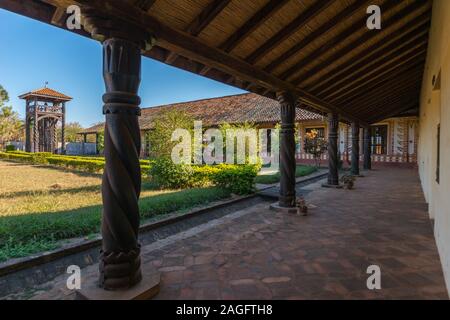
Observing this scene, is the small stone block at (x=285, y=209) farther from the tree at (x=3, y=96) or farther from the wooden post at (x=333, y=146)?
the tree at (x=3, y=96)

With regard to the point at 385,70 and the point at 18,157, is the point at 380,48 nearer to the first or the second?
the point at 385,70

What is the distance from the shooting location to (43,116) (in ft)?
88.4

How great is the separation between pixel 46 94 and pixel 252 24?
30.4m

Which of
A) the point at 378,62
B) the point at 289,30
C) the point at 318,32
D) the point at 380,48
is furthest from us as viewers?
the point at 378,62

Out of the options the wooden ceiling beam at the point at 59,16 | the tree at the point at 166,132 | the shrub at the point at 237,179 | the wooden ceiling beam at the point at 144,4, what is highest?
the wooden ceiling beam at the point at 144,4

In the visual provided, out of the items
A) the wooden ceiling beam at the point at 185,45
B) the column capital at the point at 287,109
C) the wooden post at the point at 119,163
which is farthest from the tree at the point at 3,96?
the wooden post at the point at 119,163

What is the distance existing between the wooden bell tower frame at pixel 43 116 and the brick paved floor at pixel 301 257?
1134 inches

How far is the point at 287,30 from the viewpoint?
3875 mm

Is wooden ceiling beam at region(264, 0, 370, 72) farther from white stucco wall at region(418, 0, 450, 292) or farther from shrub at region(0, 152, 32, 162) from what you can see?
shrub at region(0, 152, 32, 162)

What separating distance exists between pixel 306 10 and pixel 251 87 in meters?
2.28

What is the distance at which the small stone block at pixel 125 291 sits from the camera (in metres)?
2.52

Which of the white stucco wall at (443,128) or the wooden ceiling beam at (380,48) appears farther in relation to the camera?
the wooden ceiling beam at (380,48)

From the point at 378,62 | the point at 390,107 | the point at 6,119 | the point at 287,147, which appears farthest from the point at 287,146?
the point at 6,119
